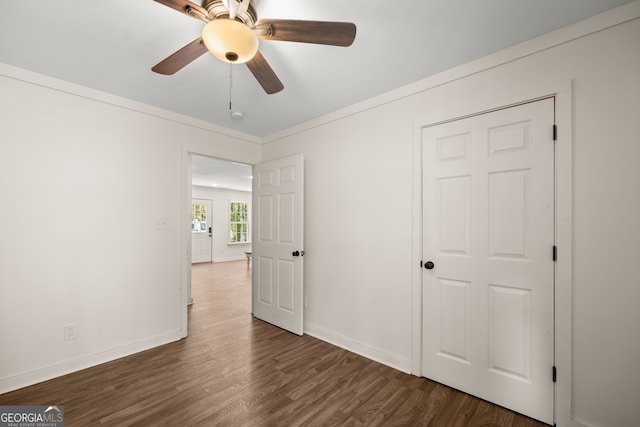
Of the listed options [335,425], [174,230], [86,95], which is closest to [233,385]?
[335,425]

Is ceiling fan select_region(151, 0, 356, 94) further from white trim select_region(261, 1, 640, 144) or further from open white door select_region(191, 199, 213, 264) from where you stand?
open white door select_region(191, 199, 213, 264)

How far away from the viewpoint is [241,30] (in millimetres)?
1299

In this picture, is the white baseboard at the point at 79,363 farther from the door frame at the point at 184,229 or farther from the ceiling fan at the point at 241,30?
the ceiling fan at the point at 241,30

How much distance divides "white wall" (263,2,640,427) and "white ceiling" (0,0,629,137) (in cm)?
15

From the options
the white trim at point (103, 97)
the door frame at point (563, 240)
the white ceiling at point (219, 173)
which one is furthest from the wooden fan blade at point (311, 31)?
the white ceiling at point (219, 173)

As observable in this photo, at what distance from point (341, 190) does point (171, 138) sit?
2.05 meters

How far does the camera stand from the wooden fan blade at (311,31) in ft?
4.37

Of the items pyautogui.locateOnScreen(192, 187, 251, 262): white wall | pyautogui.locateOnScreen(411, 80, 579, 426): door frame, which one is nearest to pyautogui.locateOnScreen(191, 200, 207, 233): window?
pyautogui.locateOnScreen(192, 187, 251, 262): white wall

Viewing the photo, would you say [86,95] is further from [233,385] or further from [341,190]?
[233,385]

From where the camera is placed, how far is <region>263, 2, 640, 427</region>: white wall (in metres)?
1.58

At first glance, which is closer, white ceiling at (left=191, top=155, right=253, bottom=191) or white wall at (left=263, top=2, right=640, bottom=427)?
white wall at (left=263, top=2, right=640, bottom=427)

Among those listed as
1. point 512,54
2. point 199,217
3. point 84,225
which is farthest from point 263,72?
point 199,217

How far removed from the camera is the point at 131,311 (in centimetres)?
280

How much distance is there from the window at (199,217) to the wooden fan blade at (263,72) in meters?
7.92
